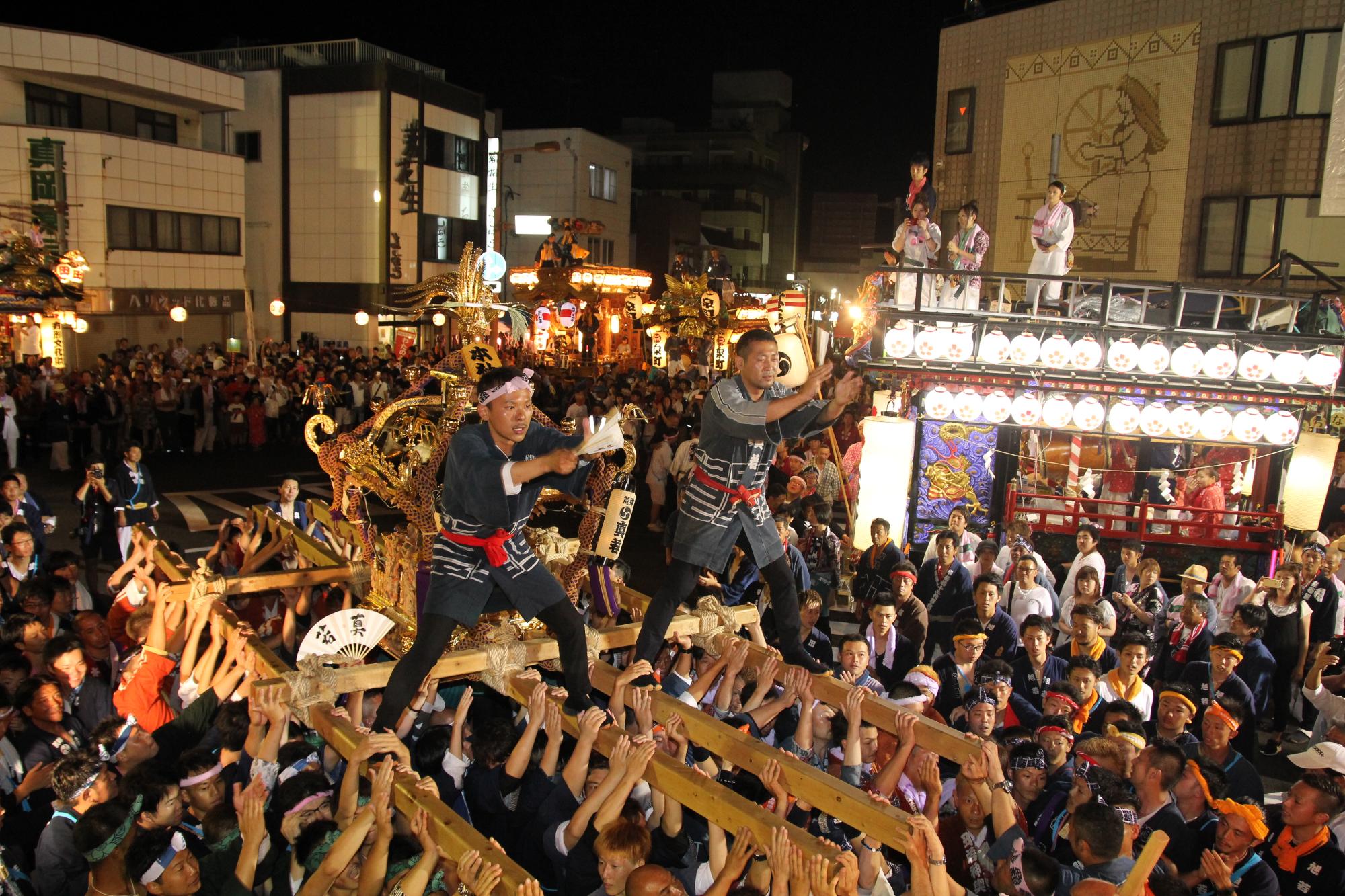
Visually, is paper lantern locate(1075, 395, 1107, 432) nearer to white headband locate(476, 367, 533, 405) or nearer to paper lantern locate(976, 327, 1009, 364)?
paper lantern locate(976, 327, 1009, 364)

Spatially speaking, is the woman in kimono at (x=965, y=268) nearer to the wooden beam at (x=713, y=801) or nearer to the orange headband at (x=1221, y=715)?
the orange headband at (x=1221, y=715)

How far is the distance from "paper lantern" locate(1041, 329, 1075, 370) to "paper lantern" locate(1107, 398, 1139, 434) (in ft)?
2.92

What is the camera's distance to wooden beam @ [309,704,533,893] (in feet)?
10.6

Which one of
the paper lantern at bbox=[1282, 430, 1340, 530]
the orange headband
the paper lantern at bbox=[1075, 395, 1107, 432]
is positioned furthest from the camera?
the paper lantern at bbox=[1075, 395, 1107, 432]

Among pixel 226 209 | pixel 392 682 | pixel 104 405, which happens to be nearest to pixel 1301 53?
pixel 392 682

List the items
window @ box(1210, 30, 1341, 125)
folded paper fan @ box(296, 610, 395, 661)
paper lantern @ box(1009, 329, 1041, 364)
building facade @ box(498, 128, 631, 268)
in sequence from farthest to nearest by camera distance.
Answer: building facade @ box(498, 128, 631, 268) < window @ box(1210, 30, 1341, 125) < paper lantern @ box(1009, 329, 1041, 364) < folded paper fan @ box(296, 610, 395, 661)

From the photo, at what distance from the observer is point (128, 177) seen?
25219mm

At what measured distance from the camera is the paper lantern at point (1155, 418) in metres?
10.9

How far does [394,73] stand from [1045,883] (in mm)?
31154

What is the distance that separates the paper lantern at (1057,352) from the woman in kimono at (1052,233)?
57cm

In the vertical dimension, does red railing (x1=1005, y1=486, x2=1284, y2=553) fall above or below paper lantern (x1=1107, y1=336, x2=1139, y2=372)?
below

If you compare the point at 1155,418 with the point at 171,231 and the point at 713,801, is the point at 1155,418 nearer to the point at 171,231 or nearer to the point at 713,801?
the point at 713,801

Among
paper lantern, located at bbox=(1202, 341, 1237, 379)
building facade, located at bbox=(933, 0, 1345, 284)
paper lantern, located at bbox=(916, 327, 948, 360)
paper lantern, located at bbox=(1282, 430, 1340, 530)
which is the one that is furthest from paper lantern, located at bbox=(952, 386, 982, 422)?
building facade, located at bbox=(933, 0, 1345, 284)

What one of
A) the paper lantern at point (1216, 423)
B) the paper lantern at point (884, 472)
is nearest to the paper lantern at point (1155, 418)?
the paper lantern at point (1216, 423)
